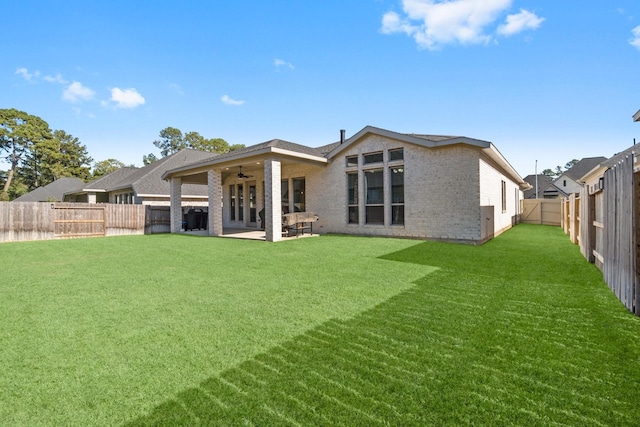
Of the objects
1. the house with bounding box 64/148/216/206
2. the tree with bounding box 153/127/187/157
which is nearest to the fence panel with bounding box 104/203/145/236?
the house with bounding box 64/148/216/206

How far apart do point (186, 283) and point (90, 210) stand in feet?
41.2

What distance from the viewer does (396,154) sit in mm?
10758

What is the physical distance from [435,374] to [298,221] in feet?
30.8

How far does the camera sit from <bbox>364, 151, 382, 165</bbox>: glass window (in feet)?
36.5

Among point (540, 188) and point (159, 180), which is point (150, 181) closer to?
point (159, 180)

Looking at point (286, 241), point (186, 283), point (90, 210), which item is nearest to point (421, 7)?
point (286, 241)

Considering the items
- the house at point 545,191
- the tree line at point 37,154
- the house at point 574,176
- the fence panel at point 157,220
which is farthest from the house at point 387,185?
the tree line at point 37,154

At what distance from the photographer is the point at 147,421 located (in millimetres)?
1649

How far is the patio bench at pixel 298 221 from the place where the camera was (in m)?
11.0

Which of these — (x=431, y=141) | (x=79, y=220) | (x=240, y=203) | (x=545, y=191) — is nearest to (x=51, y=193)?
(x=79, y=220)

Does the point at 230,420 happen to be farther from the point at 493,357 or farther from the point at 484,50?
the point at 484,50

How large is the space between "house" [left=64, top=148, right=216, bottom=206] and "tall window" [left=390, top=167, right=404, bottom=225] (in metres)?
14.6

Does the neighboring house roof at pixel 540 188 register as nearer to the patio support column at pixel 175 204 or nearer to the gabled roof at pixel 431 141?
the gabled roof at pixel 431 141

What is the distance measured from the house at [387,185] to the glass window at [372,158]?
40mm
